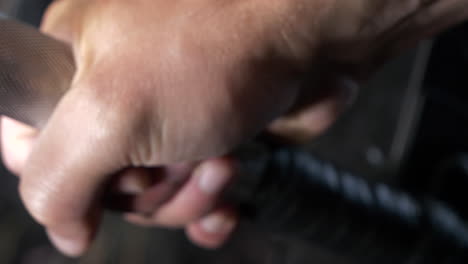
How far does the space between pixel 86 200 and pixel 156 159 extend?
0.09 metres

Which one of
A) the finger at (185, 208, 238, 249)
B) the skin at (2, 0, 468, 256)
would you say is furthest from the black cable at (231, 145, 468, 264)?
the skin at (2, 0, 468, 256)

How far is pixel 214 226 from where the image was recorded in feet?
2.10

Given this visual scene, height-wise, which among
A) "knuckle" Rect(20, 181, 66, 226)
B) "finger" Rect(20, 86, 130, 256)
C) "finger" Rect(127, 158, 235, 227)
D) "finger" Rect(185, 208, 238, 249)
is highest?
"finger" Rect(20, 86, 130, 256)

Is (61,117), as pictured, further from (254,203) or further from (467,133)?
(467,133)

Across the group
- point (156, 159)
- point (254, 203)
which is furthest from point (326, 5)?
point (254, 203)

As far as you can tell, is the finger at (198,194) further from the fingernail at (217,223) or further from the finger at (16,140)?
the finger at (16,140)

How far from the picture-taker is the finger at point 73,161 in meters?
0.30

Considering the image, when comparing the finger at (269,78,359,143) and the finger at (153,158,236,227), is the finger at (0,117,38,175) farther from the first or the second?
the finger at (269,78,359,143)

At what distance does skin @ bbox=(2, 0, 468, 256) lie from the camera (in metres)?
0.30

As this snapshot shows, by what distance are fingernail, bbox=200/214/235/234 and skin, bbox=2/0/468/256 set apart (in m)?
0.22

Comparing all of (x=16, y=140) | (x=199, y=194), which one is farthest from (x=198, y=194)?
(x=16, y=140)

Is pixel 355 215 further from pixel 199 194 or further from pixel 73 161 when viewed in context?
pixel 73 161

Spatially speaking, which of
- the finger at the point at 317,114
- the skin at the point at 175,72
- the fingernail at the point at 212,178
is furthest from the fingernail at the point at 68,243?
the finger at the point at 317,114

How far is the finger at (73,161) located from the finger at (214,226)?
235 millimetres
